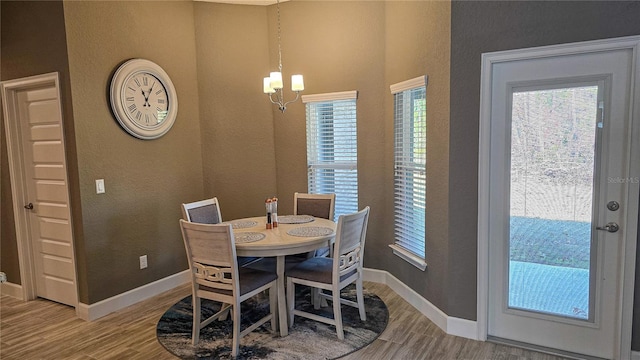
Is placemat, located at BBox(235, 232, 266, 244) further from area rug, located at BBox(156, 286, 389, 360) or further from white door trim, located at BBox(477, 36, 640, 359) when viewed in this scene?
white door trim, located at BBox(477, 36, 640, 359)

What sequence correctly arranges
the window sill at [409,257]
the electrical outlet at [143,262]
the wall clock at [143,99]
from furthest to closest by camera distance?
the electrical outlet at [143,262]
the wall clock at [143,99]
the window sill at [409,257]

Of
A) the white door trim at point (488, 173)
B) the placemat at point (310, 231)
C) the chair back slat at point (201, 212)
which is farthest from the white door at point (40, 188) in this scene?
the white door trim at point (488, 173)

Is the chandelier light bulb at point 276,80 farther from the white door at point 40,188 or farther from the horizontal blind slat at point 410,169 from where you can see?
the white door at point 40,188

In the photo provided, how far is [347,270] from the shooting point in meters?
2.98

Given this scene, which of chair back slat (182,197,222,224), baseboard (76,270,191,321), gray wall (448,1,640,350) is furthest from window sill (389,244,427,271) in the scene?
baseboard (76,270,191,321)

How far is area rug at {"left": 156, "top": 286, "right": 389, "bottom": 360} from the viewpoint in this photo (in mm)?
2756

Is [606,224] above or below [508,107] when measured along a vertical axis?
below

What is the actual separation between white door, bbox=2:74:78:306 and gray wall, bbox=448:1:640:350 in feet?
10.6

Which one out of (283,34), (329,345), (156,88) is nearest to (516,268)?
(329,345)

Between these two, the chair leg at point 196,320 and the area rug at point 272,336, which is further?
the chair leg at point 196,320

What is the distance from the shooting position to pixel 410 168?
11.6ft

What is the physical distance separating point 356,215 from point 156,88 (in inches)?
95.5

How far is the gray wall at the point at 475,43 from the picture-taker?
2381mm

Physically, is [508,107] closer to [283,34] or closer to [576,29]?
[576,29]
